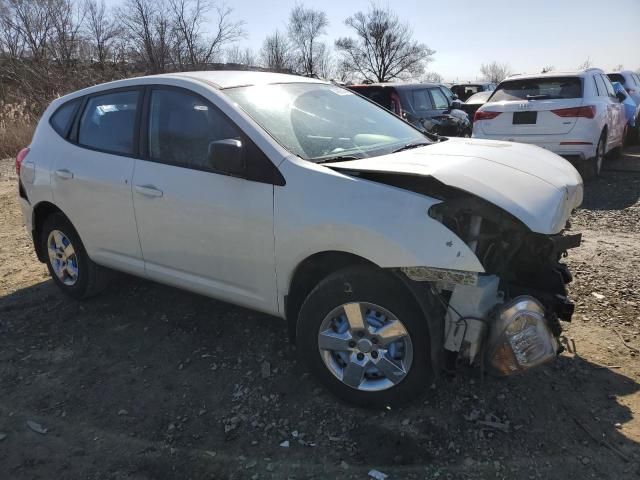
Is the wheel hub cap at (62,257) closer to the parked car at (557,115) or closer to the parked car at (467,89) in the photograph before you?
the parked car at (557,115)

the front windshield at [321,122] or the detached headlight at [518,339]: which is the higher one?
the front windshield at [321,122]

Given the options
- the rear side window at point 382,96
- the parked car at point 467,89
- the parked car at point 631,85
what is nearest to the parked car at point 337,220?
the rear side window at point 382,96

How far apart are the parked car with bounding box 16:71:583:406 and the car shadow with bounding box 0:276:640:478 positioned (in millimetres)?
238

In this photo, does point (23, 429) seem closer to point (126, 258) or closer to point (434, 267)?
point (126, 258)

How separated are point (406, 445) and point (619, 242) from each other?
3.82 m

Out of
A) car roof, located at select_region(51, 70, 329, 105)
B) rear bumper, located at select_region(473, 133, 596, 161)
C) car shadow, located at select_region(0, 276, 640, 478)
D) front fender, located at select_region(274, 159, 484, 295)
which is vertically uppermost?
car roof, located at select_region(51, 70, 329, 105)

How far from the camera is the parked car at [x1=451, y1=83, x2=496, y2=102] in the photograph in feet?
67.5

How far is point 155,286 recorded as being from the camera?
4676mm

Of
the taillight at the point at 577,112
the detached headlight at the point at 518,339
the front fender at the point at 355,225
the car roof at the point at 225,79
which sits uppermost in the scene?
the car roof at the point at 225,79

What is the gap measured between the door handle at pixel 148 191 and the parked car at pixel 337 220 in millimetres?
12

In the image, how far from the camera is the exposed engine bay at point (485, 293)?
2473mm

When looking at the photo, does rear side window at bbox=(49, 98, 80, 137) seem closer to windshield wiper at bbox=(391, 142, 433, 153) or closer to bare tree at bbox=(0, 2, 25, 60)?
windshield wiper at bbox=(391, 142, 433, 153)

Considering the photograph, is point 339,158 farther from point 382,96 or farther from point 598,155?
point 382,96

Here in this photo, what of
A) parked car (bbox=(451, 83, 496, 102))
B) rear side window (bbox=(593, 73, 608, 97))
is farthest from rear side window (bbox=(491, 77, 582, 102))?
parked car (bbox=(451, 83, 496, 102))
